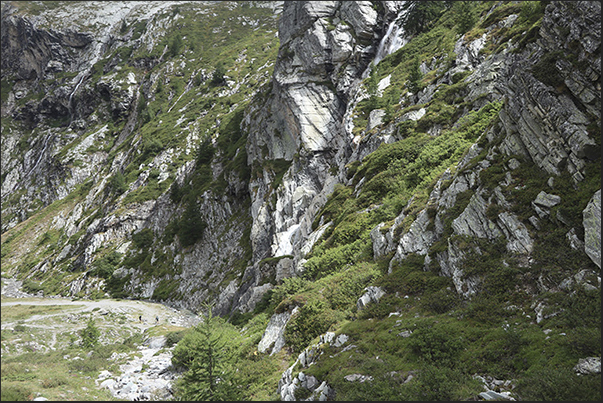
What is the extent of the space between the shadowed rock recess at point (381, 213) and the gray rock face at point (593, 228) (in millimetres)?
55

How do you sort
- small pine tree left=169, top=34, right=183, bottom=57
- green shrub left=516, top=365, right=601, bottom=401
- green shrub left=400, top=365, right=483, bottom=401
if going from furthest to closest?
small pine tree left=169, top=34, right=183, bottom=57
green shrub left=400, top=365, right=483, bottom=401
green shrub left=516, top=365, right=601, bottom=401

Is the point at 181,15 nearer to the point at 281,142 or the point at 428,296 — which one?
the point at 281,142

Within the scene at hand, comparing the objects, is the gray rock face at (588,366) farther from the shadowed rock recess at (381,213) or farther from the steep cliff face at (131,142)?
the steep cliff face at (131,142)

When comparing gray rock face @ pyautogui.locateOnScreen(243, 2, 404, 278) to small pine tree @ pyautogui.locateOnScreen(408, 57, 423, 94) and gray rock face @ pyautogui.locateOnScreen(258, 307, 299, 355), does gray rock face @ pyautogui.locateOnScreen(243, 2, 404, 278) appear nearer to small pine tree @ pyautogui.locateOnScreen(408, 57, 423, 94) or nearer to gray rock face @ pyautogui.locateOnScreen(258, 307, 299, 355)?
small pine tree @ pyautogui.locateOnScreen(408, 57, 423, 94)

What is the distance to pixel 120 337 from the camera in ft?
115

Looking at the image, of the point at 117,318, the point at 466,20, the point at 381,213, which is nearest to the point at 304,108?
the point at 466,20

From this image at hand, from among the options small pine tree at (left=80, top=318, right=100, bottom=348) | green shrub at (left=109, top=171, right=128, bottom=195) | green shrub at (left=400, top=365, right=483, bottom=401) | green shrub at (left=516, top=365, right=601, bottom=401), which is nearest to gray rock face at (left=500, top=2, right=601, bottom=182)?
green shrub at (left=516, top=365, right=601, bottom=401)

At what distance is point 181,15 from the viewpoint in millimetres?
175875

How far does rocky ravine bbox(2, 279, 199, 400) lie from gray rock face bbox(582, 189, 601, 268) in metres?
19.1

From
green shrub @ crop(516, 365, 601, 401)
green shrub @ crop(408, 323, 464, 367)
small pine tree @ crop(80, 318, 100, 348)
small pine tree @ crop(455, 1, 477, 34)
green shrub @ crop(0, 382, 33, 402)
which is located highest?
small pine tree @ crop(455, 1, 477, 34)

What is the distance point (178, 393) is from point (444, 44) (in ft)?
161

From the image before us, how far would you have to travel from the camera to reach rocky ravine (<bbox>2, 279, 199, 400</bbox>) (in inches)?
493

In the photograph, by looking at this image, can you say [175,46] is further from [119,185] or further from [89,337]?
[89,337]

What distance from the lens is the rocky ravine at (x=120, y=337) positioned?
1252 centimetres
